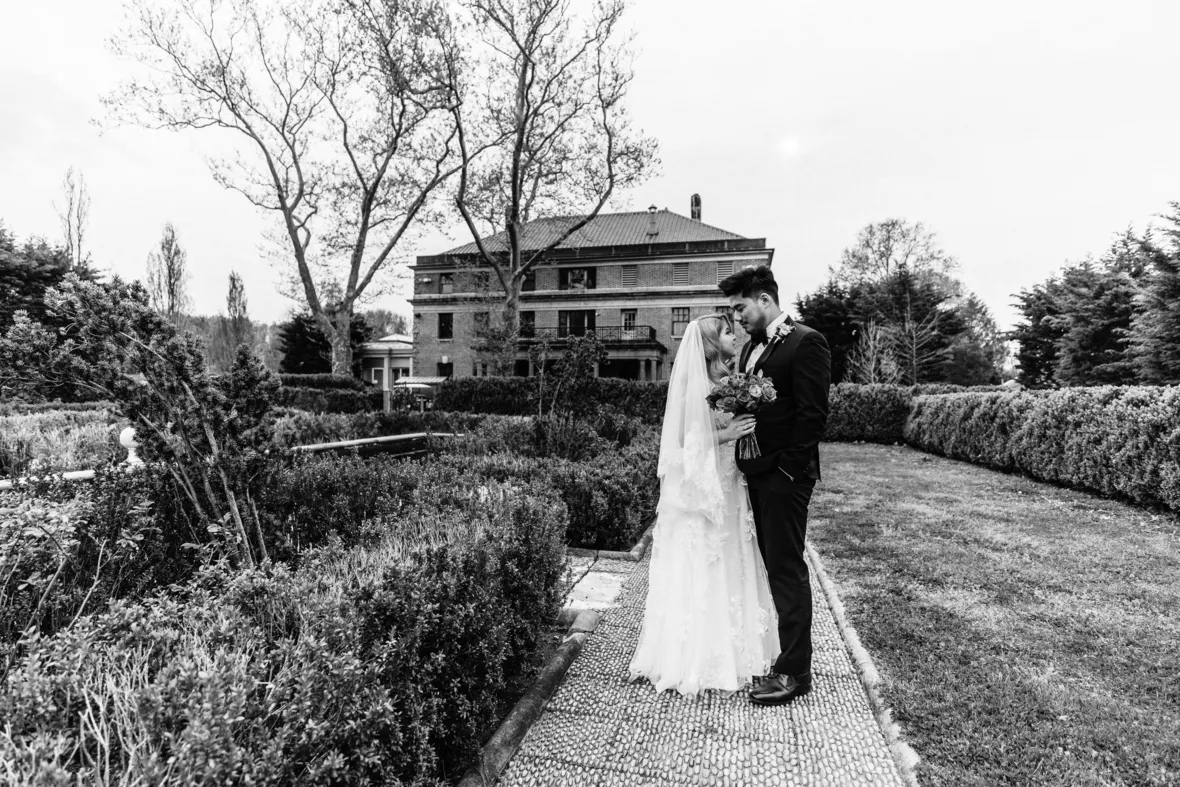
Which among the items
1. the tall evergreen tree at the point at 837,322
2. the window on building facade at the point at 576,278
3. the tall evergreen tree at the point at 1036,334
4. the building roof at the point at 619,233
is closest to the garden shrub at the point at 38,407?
the building roof at the point at 619,233

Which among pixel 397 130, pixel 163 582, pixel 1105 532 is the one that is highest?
pixel 397 130

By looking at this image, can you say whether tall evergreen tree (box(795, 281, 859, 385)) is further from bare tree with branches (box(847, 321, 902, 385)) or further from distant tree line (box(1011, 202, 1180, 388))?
distant tree line (box(1011, 202, 1180, 388))

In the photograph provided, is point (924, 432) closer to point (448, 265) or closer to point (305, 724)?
point (305, 724)

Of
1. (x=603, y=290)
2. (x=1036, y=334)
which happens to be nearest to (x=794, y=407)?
(x=1036, y=334)

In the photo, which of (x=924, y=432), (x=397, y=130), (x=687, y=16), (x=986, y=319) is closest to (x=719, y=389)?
(x=687, y=16)

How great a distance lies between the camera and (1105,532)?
7180mm

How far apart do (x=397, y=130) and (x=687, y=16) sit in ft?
64.4

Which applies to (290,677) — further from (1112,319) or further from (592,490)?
(1112,319)

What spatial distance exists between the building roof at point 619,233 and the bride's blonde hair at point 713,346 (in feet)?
120

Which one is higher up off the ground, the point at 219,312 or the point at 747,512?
the point at 219,312

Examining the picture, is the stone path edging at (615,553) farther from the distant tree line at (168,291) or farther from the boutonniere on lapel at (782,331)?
the distant tree line at (168,291)

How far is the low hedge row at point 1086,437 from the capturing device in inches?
321

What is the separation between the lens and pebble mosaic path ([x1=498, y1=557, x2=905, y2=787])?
2.58m

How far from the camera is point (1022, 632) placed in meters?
4.09
